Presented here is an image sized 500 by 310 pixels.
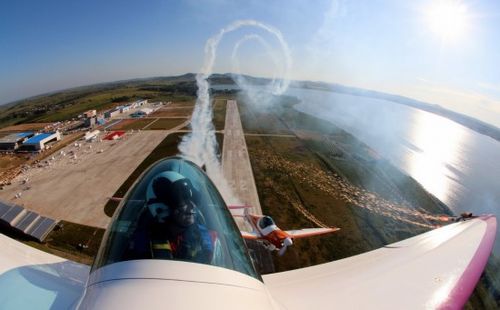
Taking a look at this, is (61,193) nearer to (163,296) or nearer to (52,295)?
(52,295)

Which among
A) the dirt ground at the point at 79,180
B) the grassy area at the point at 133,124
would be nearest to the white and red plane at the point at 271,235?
the dirt ground at the point at 79,180

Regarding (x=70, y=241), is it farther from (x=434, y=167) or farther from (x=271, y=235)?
(x=434, y=167)

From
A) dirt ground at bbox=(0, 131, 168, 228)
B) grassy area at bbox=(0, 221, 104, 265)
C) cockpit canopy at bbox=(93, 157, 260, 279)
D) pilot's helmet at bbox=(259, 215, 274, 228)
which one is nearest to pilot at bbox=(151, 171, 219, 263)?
cockpit canopy at bbox=(93, 157, 260, 279)

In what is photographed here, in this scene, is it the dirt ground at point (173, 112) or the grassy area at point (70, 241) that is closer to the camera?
the grassy area at point (70, 241)

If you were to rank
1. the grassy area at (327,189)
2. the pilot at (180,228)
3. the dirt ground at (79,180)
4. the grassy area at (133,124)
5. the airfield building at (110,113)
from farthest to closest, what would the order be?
the airfield building at (110,113), the grassy area at (133,124), the dirt ground at (79,180), the grassy area at (327,189), the pilot at (180,228)

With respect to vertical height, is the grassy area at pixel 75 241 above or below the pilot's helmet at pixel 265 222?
below

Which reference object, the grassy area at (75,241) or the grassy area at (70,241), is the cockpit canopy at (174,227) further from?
the grassy area at (70,241)

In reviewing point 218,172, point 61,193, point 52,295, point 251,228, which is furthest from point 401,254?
point 61,193

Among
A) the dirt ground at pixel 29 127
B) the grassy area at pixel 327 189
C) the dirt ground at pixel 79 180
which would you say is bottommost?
the grassy area at pixel 327 189
